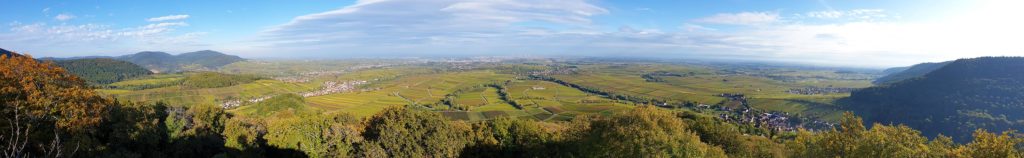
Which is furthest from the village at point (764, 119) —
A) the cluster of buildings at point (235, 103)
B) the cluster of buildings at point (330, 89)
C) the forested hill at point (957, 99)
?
the cluster of buildings at point (235, 103)

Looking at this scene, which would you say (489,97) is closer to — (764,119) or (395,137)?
(764,119)

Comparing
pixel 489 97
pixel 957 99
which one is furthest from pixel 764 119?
pixel 489 97

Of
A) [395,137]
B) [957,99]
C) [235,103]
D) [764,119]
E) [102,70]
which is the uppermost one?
[395,137]

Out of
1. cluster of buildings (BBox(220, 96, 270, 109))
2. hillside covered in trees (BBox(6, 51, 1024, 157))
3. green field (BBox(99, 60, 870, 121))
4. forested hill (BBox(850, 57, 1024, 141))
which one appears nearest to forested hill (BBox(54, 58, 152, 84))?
green field (BBox(99, 60, 870, 121))

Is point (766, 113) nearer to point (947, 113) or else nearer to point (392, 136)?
point (947, 113)

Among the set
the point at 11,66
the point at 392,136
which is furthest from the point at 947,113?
the point at 11,66

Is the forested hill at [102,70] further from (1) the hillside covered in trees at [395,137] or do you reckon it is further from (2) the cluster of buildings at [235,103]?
(1) the hillside covered in trees at [395,137]
